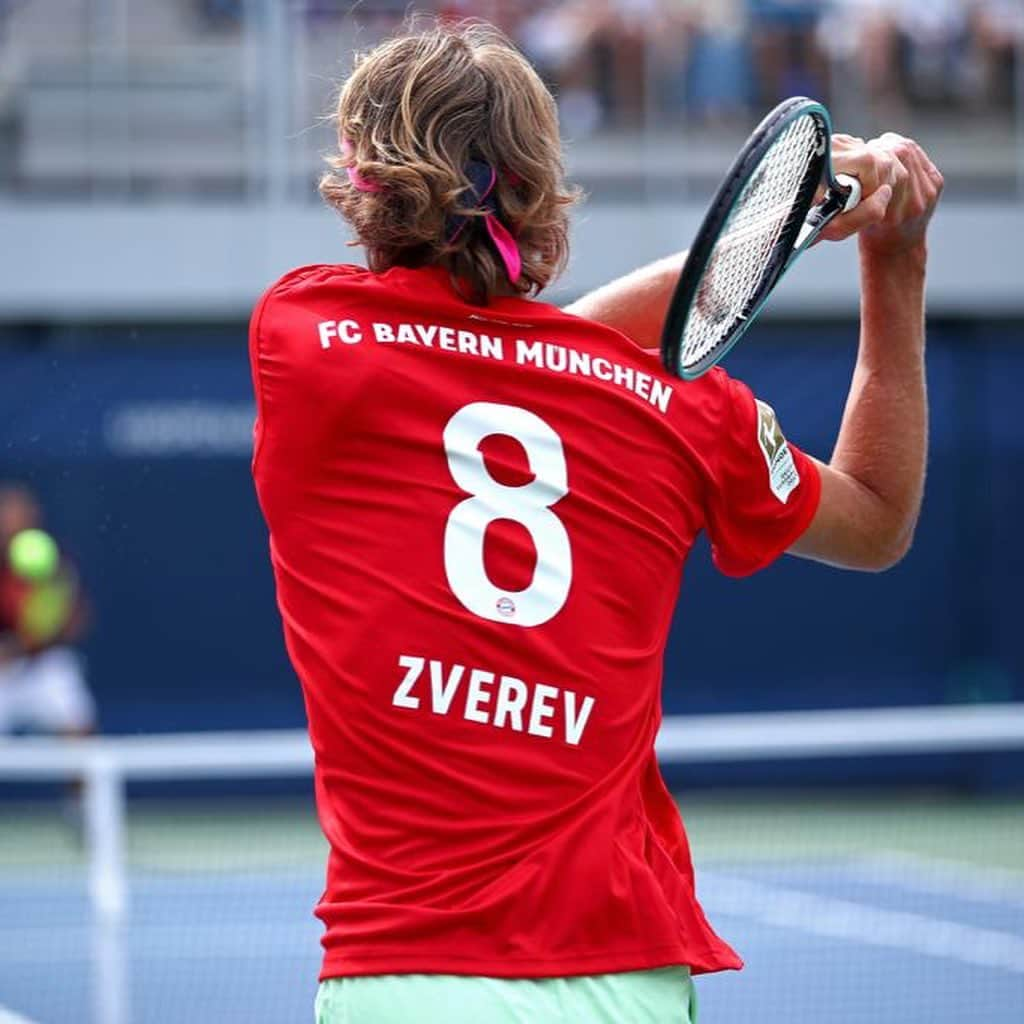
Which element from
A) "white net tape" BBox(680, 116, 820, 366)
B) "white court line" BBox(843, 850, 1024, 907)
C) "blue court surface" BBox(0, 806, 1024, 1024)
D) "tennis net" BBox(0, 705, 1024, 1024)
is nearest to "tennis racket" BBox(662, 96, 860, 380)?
"white net tape" BBox(680, 116, 820, 366)

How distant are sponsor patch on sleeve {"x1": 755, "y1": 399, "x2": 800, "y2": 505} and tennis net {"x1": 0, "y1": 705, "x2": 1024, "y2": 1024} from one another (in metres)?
4.62

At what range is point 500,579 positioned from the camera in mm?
1899

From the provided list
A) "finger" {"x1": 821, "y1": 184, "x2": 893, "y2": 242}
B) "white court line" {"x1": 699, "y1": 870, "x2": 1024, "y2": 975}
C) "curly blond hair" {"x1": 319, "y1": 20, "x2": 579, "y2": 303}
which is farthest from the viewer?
"white court line" {"x1": 699, "y1": 870, "x2": 1024, "y2": 975}

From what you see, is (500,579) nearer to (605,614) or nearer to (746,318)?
(605,614)

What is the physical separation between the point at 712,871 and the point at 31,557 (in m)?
4.00

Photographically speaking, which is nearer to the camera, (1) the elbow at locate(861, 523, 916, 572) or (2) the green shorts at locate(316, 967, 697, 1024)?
(2) the green shorts at locate(316, 967, 697, 1024)

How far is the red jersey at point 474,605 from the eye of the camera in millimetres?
1876

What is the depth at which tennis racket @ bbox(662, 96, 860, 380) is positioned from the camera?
1938 millimetres

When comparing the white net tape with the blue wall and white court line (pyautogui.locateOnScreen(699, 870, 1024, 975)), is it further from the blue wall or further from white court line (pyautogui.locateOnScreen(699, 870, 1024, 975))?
the blue wall

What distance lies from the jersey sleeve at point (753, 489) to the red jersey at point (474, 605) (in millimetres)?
36

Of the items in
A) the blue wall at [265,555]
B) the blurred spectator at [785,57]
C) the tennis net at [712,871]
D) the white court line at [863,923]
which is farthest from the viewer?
the blurred spectator at [785,57]

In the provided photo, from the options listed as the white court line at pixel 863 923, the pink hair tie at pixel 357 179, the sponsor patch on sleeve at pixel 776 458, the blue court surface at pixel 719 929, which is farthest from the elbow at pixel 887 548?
the white court line at pixel 863 923

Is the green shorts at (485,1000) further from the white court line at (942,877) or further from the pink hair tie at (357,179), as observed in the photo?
the white court line at (942,877)

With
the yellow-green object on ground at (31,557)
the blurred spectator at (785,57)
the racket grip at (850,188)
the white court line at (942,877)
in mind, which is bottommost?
the white court line at (942,877)
